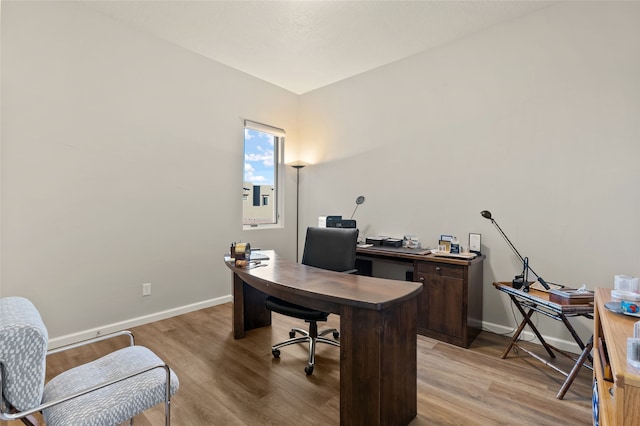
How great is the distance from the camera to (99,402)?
118 cm

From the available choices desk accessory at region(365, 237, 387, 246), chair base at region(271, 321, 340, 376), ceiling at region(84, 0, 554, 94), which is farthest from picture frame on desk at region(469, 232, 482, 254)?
ceiling at region(84, 0, 554, 94)

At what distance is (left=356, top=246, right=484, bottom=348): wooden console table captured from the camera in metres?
2.62

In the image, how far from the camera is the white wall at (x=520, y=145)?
2355 millimetres

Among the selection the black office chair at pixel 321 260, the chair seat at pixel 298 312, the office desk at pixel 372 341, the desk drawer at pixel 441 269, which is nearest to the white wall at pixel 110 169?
the black office chair at pixel 321 260

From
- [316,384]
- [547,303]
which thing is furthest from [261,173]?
[547,303]

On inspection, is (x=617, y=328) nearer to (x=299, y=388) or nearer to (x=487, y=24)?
(x=299, y=388)

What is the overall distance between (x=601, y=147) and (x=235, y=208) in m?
3.62

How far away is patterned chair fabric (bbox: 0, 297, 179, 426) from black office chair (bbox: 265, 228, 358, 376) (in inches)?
38.8

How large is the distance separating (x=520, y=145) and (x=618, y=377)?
2462mm

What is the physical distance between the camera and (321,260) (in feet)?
8.86

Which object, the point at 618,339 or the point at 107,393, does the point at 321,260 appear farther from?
the point at 618,339

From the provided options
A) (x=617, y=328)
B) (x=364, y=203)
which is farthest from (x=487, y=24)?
(x=617, y=328)

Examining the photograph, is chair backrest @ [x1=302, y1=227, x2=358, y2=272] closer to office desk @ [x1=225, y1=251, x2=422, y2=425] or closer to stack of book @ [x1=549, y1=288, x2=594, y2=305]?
office desk @ [x1=225, y1=251, x2=422, y2=425]

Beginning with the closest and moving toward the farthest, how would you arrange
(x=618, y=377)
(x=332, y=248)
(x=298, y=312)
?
(x=618, y=377) → (x=298, y=312) → (x=332, y=248)
